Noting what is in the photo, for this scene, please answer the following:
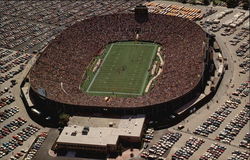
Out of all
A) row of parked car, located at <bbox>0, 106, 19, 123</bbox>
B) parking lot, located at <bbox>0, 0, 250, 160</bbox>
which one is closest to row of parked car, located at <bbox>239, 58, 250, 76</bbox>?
parking lot, located at <bbox>0, 0, 250, 160</bbox>

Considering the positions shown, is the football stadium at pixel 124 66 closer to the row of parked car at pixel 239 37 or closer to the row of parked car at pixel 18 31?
the row of parked car at pixel 239 37

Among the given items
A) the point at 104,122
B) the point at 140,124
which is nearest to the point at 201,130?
the point at 140,124

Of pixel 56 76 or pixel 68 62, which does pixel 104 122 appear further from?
pixel 68 62

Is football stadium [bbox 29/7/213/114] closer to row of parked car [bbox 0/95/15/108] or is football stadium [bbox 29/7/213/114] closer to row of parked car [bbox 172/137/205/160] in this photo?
row of parked car [bbox 0/95/15/108]

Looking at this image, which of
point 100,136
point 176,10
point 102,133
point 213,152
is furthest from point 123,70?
point 176,10

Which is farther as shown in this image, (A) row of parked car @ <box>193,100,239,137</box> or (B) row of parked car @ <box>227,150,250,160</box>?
(A) row of parked car @ <box>193,100,239,137</box>

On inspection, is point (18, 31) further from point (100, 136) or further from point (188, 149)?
point (188, 149)
